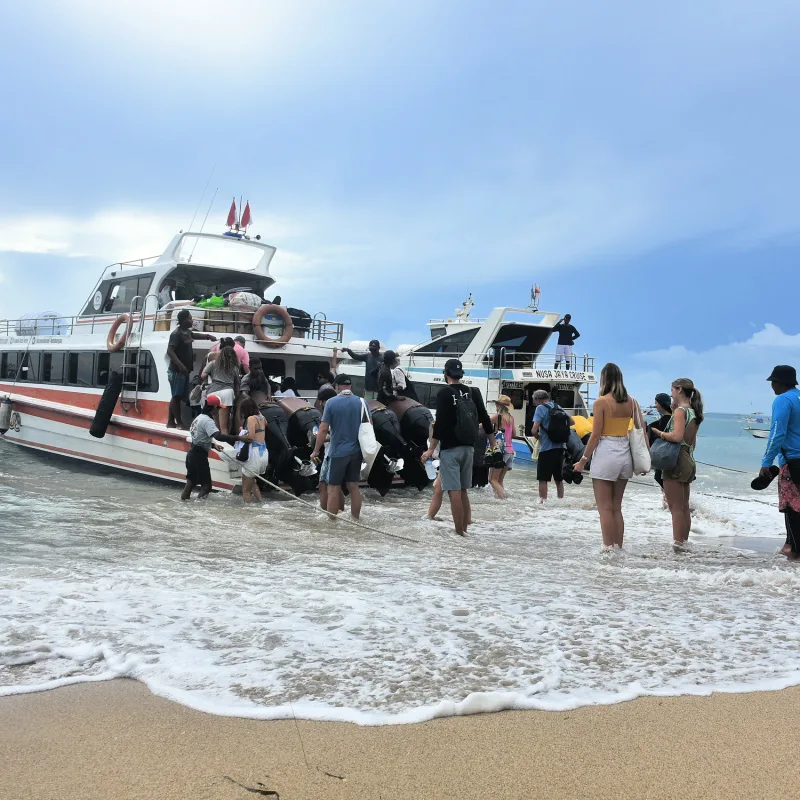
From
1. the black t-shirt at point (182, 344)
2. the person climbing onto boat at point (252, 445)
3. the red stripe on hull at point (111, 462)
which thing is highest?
the black t-shirt at point (182, 344)

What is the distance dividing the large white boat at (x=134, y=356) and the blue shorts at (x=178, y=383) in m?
0.28

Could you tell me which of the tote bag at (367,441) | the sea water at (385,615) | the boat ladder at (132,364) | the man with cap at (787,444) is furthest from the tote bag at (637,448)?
the boat ladder at (132,364)

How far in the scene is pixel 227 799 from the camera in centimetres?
231

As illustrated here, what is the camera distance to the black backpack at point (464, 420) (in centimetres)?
703

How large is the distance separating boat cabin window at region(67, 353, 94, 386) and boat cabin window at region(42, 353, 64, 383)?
320 millimetres

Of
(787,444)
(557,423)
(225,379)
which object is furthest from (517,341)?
(787,444)

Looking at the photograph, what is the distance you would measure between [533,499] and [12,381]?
11.4 metres

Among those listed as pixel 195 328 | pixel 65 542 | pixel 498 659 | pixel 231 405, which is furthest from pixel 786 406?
pixel 195 328

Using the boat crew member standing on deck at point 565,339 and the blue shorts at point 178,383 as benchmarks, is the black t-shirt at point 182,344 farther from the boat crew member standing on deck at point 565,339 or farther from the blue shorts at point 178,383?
the boat crew member standing on deck at point 565,339

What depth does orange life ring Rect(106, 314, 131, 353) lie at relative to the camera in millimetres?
12900

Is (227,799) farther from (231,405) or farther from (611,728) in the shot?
(231,405)

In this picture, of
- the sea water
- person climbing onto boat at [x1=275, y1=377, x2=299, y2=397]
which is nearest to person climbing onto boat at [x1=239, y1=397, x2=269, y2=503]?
the sea water

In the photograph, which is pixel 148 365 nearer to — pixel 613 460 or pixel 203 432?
pixel 203 432

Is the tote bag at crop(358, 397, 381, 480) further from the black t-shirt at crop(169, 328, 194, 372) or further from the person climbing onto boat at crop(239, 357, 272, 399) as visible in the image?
the black t-shirt at crop(169, 328, 194, 372)
